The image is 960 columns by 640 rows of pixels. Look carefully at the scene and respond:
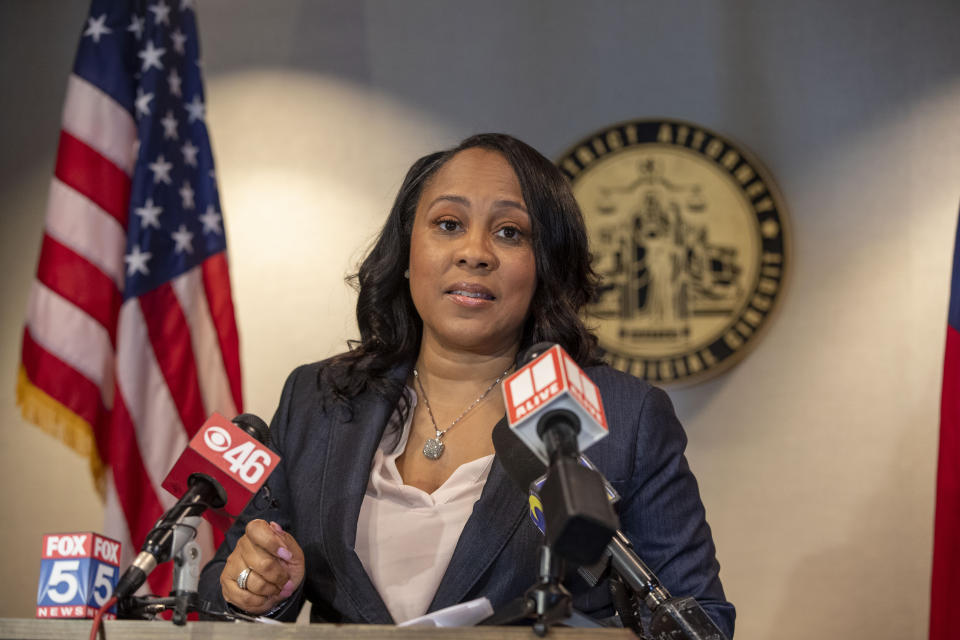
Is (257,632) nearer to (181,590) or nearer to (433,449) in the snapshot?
(181,590)

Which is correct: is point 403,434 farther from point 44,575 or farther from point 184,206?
point 184,206

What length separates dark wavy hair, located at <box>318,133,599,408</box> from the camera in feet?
5.90

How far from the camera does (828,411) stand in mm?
3180

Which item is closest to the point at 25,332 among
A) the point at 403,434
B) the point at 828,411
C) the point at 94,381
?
the point at 94,381

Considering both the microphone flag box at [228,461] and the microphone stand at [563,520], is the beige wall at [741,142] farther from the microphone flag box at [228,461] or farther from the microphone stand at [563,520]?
the microphone stand at [563,520]

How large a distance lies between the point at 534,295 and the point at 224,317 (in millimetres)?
1638

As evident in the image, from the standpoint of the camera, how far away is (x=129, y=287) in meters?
2.98

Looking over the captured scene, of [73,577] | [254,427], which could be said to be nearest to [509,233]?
[254,427]

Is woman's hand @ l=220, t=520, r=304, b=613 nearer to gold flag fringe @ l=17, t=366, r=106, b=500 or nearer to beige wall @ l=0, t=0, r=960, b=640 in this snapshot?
gold flag fringe @ l=17, t=366, r=106, b=500

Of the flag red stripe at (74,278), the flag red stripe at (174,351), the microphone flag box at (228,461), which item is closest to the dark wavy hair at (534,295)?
Answer: the microphone flag box at (228,461)

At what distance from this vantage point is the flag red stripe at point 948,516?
2.72m

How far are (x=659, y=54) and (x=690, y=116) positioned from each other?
0.85 feet

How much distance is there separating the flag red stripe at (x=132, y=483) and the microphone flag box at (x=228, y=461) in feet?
5.95

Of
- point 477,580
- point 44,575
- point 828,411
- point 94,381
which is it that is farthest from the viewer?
point 828,411
